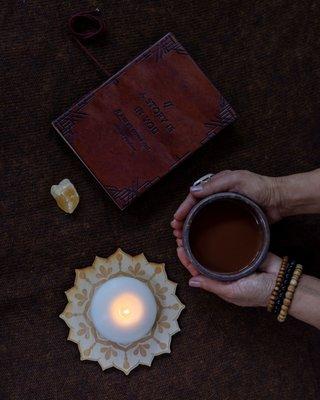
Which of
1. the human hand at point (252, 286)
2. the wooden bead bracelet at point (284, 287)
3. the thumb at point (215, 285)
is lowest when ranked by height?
the wooden bead bracelet at point (284, 287)

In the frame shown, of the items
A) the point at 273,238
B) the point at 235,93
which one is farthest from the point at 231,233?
the point at 235,93

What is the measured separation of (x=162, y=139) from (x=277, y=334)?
385 mm

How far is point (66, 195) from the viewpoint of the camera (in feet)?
2.86

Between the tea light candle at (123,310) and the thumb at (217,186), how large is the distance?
0.57ft

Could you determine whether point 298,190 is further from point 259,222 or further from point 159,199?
point 159,199

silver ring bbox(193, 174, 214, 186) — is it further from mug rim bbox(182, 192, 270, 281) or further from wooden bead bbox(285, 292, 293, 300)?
wooden bead bbox(285, 292, 293, 300)

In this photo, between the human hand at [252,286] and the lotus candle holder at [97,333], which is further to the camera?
the lotus candle holder at [97,333]

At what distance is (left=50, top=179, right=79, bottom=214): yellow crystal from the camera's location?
0.87m

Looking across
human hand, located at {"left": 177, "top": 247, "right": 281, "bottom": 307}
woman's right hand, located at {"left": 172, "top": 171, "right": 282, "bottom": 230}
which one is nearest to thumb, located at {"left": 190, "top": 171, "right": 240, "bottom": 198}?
woman's right hand, located at {"left": 172, "top": 171, "right": 282, "bottom": 230}

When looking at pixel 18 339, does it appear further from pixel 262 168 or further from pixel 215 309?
pixel 262 168

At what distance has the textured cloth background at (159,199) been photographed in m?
0.88

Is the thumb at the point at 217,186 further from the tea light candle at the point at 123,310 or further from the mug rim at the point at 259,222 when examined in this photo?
the tea light candle at the point at 123,310

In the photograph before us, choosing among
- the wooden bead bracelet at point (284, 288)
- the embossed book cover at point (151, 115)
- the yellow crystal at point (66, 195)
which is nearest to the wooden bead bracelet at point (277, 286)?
the wooden bead bracelet at point (284, 288)

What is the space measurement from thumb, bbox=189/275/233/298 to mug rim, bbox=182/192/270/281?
0.07 ft
